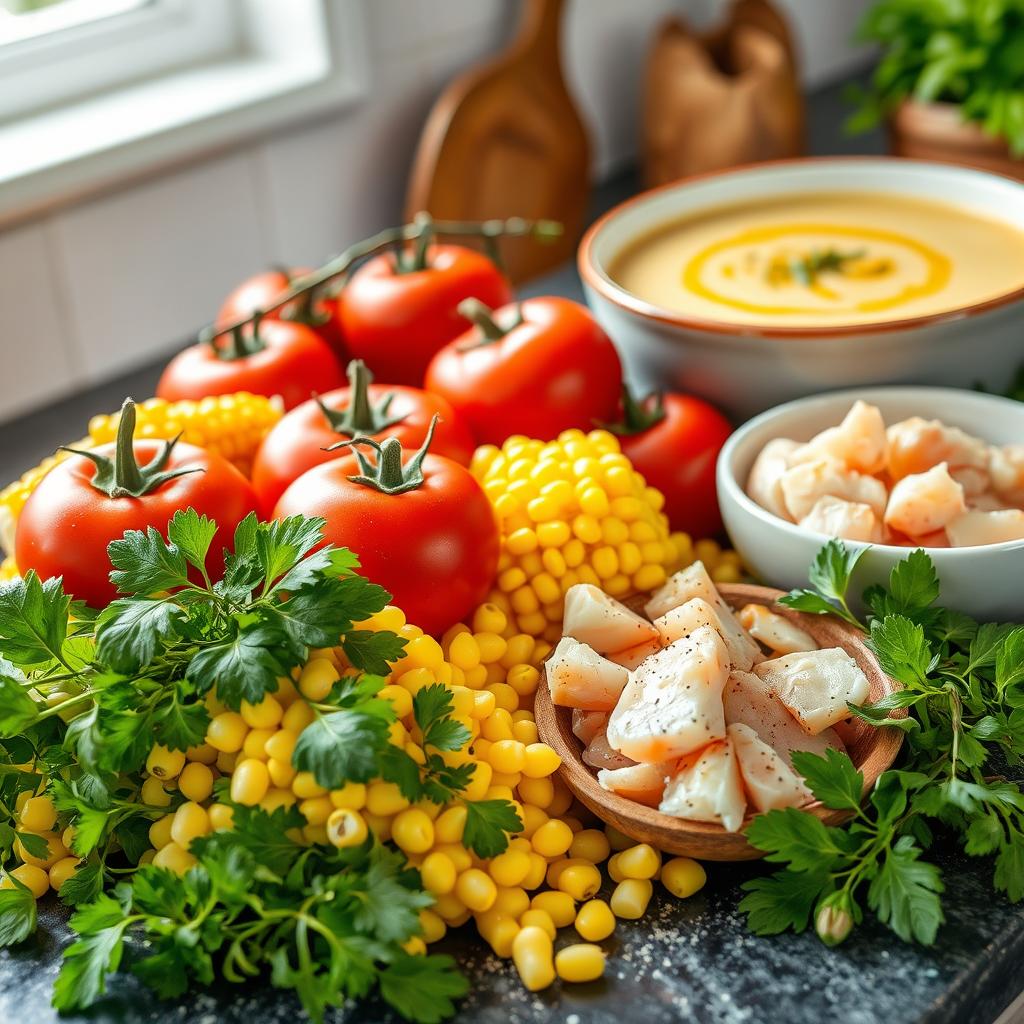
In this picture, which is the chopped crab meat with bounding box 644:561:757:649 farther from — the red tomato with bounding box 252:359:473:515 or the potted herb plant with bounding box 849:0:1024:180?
the potted herb plant with bounding box 849:0:1024:180

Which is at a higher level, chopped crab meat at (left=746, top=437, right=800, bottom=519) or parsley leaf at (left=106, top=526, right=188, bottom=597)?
parsley leaf at (left=106, top=526, right=188, bottom=597)

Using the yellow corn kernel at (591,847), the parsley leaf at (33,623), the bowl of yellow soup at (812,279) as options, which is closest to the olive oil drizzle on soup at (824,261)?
the bowl of yellow soup at (812,279)

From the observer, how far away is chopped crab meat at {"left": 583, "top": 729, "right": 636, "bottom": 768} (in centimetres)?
79

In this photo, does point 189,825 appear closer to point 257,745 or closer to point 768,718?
point 257,745

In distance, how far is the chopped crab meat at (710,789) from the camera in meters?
0.72

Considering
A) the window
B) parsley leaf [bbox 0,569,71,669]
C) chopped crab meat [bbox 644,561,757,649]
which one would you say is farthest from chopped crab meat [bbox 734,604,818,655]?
the window

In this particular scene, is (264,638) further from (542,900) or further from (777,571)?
(777,571)

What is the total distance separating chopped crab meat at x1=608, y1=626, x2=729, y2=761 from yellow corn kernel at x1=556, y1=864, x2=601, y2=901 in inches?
2.8

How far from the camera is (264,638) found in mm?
718

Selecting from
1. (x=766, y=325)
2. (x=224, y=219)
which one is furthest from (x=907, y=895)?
(x=224, y=219)

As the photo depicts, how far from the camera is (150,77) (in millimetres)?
1594

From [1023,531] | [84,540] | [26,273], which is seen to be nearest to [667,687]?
[1023,531]

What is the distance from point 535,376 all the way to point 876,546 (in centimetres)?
30

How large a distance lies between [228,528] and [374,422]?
5.5 inches
